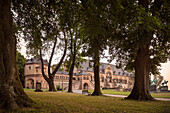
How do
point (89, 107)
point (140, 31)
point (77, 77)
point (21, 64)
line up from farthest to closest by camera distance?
point (77, 77)
point (21, 64)
point (140, 31)
point (89, 107)

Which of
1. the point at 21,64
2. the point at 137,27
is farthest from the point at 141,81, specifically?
the point at 21,64

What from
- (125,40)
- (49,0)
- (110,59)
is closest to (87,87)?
(110,59)

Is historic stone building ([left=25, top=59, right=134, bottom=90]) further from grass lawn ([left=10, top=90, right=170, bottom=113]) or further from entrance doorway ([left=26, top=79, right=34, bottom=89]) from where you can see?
grass lawn ([left=10, top=90, right=170, bottom=113])

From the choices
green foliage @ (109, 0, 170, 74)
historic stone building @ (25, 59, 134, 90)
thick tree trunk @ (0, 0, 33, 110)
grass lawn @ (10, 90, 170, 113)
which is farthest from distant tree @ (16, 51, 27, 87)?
thick tree trunk @ (0, 0, 33, 110)

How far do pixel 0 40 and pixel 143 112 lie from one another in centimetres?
722

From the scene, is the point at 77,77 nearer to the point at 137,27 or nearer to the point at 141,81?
the point at 141,81

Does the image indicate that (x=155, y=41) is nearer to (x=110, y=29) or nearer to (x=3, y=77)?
(x=110, y=29)

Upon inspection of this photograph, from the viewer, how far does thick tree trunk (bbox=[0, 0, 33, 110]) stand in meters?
6.42

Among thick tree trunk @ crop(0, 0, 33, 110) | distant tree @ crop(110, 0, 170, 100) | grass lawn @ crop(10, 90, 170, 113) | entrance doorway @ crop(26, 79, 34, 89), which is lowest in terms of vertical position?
entrance doorway @ crop(26, 79, 34, 89)

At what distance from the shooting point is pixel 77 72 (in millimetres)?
85750

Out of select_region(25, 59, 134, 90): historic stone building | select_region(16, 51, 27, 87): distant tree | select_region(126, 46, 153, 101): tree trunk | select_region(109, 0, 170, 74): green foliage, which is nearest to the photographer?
select_region(109, 0, 170, 74): green foliage

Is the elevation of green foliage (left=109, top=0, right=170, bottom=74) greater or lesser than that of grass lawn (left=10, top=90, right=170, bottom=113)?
greater

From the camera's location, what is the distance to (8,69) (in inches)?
270

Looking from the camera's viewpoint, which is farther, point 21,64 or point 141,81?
point 21,64
